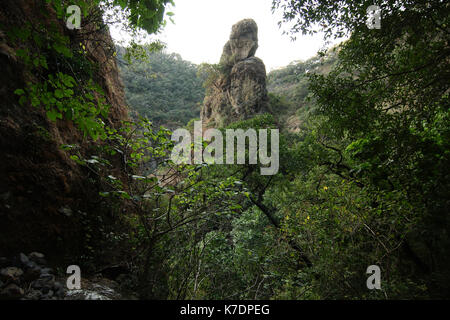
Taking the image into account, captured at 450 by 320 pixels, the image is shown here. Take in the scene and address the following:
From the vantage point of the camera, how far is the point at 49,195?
311 cm

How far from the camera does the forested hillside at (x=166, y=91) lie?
1058 inches

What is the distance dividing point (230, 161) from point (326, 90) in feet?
19.5

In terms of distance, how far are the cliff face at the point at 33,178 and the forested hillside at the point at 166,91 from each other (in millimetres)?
21566

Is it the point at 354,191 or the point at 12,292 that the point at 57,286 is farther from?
the point at 354,191

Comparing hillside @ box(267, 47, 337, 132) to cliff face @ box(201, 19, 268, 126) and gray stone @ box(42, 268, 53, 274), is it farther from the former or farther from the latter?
gray stone @ box(42, 268, 53, 274)

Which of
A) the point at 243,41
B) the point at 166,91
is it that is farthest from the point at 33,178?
the point at 166,91

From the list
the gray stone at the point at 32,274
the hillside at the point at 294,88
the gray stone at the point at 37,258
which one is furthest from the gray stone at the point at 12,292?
the hillside at the point at 294,88

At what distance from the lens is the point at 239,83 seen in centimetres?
2184

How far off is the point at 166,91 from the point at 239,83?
13.7 m

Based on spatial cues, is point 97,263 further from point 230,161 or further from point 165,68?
point 165,68

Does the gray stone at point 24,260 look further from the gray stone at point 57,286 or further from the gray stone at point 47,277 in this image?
the gray stone at point 57,286

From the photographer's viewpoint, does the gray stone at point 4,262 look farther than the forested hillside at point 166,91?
No

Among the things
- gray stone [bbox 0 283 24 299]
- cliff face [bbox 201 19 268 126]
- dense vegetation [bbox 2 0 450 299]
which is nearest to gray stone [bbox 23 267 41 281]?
gray stone [bbox 0 283 24 299]

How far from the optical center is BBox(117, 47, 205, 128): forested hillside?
26.9 m
